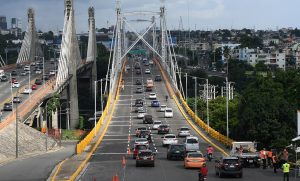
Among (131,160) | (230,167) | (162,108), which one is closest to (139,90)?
(162,108)

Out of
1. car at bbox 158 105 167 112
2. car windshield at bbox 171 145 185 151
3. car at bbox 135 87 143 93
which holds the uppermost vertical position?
car windshield at bbox 171 145 185 151

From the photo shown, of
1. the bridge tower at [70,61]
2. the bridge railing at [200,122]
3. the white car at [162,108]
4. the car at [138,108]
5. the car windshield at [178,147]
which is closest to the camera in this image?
the car windshield at [178,147]

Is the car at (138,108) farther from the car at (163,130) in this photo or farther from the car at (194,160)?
the car at (194,160)

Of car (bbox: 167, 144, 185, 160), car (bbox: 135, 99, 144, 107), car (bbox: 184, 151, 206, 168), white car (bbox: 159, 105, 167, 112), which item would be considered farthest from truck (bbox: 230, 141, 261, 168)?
car (bbox: 135, 99, 144, 107)

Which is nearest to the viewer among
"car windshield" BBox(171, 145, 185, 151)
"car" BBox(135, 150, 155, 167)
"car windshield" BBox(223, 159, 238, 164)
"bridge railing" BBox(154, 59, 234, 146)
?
"car windshield" BBox(223, 159, 238, 164)

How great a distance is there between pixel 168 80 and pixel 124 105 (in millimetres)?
44139

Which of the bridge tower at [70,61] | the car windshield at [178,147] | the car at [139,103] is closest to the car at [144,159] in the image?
the car windshield at [178,147]

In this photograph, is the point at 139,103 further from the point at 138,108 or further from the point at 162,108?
the point at 162,108

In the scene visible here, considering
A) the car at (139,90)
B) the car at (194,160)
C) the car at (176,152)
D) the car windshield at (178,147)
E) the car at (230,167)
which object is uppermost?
the car at (230,167)

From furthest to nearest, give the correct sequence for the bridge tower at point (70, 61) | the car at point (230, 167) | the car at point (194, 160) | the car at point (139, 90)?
the car at point (139, 90)
the bridge tower at point (70, 61)
the car at point (194, 160)
the car at point (230, 167)

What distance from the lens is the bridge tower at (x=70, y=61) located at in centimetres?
12756

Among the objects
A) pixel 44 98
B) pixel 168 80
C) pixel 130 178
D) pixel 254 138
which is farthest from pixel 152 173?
pixel 168 80

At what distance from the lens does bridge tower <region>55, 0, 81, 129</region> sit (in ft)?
419

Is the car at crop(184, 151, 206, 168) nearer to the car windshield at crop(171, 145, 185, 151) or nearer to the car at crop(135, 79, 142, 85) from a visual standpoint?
the car windshield at crop(171, 145, 185, 151)
